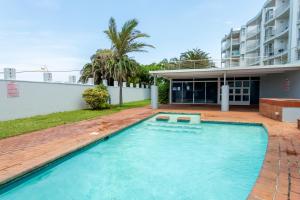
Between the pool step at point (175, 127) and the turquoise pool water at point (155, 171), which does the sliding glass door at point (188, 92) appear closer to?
the pool step at point (175, 127)

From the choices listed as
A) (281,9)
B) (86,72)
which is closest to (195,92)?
(86,72)

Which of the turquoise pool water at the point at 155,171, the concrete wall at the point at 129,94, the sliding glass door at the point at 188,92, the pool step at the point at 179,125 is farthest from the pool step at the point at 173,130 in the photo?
the sliding glass door at the point at 188,92

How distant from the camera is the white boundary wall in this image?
31.2ft

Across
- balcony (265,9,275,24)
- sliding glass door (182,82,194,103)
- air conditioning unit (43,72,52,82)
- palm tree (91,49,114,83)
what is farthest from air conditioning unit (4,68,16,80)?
balcony (265,9,275,24)

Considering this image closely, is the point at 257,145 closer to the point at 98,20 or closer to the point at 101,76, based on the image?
the point at 98,20

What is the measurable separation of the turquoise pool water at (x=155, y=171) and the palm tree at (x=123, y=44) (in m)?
8.76

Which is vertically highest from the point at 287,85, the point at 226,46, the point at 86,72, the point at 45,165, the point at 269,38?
the point at 226,46

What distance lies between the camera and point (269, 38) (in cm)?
3105

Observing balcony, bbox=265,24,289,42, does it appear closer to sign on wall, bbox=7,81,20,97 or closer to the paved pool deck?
the paved pool deck

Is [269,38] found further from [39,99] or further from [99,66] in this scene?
[39,99]

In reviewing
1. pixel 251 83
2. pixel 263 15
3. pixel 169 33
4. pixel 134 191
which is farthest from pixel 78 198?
pixel 263 15

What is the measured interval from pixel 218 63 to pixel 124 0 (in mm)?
8821

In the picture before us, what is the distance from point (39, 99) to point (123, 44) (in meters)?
7.81

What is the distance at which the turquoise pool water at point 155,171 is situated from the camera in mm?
3918
